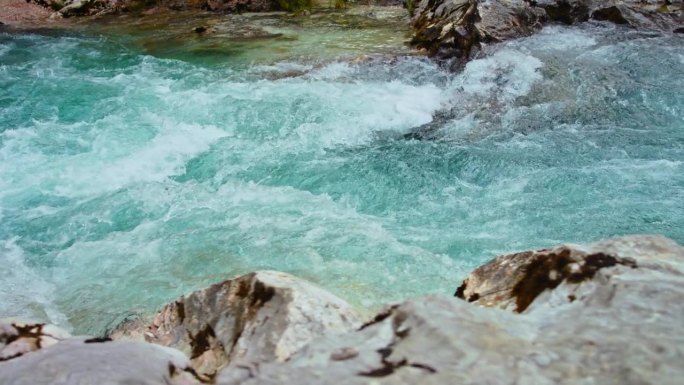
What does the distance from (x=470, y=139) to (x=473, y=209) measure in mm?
1674

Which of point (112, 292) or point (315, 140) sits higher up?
point (315, 140)

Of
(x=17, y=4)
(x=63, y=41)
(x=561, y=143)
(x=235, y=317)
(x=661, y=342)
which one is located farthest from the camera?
(x=17, y=4)

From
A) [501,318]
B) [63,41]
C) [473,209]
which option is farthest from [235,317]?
[63,41]

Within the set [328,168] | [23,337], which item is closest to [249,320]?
[23,337]

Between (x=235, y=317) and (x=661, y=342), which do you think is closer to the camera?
(x=661, y=342)

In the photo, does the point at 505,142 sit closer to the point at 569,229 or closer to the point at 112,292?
the point at 569,229

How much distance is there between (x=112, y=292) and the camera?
Result: 4707 mm

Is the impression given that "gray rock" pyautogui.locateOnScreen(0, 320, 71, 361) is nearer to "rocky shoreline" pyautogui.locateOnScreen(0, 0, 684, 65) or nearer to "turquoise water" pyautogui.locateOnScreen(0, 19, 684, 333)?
"turquoise water" pyautogui.locateOnScreen(0, 19, 684, 333)

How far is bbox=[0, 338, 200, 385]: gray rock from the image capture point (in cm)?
219

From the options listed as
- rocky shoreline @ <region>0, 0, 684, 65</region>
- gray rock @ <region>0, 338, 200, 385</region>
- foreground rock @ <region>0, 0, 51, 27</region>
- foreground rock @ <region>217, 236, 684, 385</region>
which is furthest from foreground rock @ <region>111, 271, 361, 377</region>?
foreground rock @ <region>0, 0, 51, 27</region>

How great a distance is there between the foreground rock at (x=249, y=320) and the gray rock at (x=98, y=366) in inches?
14.2

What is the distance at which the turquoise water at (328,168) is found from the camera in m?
4.93

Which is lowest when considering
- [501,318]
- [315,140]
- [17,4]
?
[315,140]

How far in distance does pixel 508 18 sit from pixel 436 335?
368 inches
